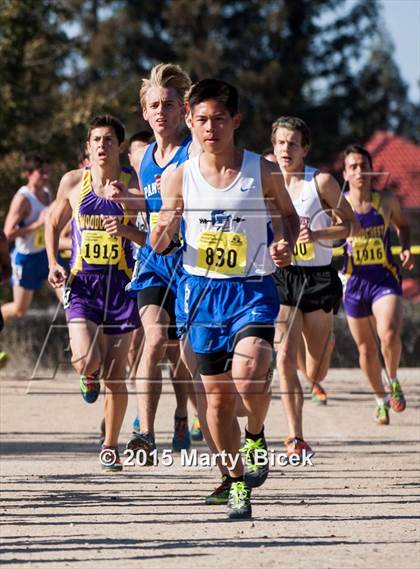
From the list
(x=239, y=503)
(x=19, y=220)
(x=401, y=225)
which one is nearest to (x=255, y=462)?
(x=239, y=503)

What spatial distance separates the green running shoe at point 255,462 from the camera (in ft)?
24.8

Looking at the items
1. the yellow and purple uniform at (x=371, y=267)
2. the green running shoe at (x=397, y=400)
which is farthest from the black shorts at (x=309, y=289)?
the green running shoe at (x=397, y=400)

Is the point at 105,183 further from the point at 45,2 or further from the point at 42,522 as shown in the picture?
the point at 45,2

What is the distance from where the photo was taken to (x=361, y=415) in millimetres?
13695

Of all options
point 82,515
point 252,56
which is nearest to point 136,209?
point 82,515

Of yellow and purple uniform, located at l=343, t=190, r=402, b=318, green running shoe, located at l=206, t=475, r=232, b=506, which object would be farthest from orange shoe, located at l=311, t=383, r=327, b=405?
green running shoe, located at l=206, t=475, r=232, b=506

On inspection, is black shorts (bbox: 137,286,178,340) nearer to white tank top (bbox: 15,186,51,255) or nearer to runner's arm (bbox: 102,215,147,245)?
runner's arm (bbox: 102,215,147,245)

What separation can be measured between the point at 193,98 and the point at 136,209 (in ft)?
6.75

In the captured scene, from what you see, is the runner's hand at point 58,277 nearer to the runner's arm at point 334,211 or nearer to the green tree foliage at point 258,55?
the runner's arm at point 334,211

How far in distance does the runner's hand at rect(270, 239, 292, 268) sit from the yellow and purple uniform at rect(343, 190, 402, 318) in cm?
521

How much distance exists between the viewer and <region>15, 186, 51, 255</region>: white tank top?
616 inches

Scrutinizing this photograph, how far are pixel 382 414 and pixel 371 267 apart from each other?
135cm

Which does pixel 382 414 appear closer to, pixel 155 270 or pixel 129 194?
pixel 155 270

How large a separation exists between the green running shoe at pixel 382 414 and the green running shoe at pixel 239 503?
5.43 m
